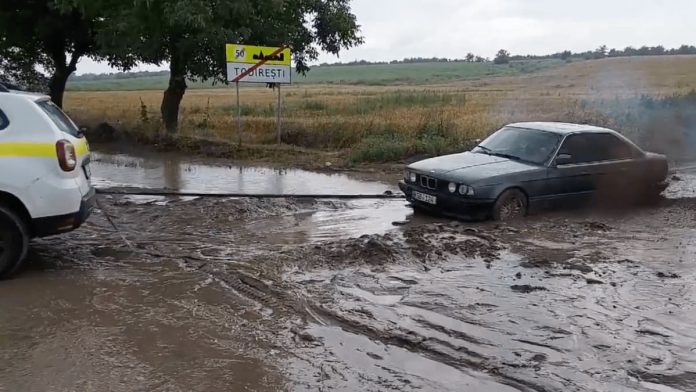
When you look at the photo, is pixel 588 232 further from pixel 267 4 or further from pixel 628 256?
pixel 267 4

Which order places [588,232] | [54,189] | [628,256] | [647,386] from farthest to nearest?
1. [588,232]
2. [628,256]
3. [54,189]
4. [647,386]

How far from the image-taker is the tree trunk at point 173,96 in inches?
749

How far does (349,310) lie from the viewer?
18.8 feet

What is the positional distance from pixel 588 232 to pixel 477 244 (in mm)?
1955

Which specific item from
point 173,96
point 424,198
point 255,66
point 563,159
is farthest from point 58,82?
point 563,159

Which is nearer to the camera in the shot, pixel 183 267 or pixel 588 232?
pixel 183 267

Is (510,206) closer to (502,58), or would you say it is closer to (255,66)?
(255,66)

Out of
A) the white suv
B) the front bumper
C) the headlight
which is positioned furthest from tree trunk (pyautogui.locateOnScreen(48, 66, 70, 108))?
the white suv

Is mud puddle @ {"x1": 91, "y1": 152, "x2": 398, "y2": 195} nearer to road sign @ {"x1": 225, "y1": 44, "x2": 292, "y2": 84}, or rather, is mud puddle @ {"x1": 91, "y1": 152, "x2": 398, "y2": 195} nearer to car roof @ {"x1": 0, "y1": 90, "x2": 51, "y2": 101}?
road sign @ {"x1": 225, "y1": 44, "x2": 292, "y2": 84}

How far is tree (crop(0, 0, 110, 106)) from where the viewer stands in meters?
20.8

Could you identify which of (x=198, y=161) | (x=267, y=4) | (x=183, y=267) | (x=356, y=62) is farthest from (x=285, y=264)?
(x=356, y=62)

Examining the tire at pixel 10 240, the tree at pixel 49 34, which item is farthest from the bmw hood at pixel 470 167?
the tree at pixel 49 34

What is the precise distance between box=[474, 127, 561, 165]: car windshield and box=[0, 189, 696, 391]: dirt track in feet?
4.69

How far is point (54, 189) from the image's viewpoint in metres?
6.33
